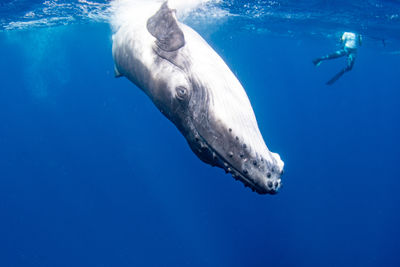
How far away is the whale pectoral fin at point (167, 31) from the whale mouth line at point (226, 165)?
4.12ft

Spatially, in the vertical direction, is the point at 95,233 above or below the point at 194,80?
below

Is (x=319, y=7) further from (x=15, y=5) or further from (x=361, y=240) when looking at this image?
(x=361, y=240)

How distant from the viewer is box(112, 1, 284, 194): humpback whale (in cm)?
290

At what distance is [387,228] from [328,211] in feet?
52.4

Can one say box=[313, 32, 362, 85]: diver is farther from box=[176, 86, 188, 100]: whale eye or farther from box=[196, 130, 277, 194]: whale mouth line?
box=[196, 130, 277, 194]: whale mouth line

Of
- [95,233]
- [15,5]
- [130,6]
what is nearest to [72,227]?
[95,233]

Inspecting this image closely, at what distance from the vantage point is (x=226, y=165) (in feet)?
9.79

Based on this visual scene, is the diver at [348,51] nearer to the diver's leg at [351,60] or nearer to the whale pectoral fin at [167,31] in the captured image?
the diver's leg at [351,60]

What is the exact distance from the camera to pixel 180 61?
12.1ft

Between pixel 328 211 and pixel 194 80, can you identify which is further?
pixel 328 211

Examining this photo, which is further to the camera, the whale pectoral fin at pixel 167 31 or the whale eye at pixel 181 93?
the whale pectoral fin at pixel 167 31

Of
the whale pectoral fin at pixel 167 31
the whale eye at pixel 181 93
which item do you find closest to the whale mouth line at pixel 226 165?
the whale eye at pixel 181 93

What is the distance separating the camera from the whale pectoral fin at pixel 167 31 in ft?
12.2

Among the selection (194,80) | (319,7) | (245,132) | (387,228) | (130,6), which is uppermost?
(194,80)
